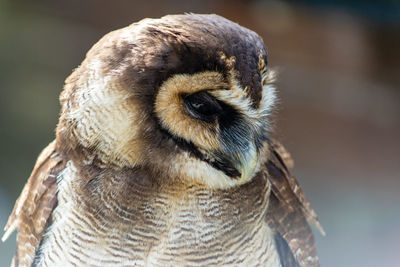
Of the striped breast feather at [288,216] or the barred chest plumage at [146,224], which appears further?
the striped breast feather at [288,216]

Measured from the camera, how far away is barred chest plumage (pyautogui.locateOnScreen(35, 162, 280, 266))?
3.38 ft

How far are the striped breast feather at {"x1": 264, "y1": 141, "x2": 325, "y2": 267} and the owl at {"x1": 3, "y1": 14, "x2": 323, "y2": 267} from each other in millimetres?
59

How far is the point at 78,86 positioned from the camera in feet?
3.35

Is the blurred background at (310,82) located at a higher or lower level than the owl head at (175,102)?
lower

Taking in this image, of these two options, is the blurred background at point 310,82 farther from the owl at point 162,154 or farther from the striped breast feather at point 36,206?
the owl at point 162,154

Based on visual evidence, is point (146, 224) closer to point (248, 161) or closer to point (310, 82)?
point (248, 161)

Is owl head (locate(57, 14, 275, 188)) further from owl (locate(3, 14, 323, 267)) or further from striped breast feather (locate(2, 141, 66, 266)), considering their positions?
striped breast feather (locate(2, 141, 66, 266))

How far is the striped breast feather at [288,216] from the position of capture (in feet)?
4.11

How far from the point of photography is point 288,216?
1287mm

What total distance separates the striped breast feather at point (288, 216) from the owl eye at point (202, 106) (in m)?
0.32

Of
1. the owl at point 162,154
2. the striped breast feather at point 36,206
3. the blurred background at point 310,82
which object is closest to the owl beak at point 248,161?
the owl at point 162,154

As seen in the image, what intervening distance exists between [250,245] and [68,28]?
74.5 inches

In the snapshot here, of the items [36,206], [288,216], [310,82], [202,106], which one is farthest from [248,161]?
[310,82]

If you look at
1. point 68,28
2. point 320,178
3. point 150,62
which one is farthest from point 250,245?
point 68,28
